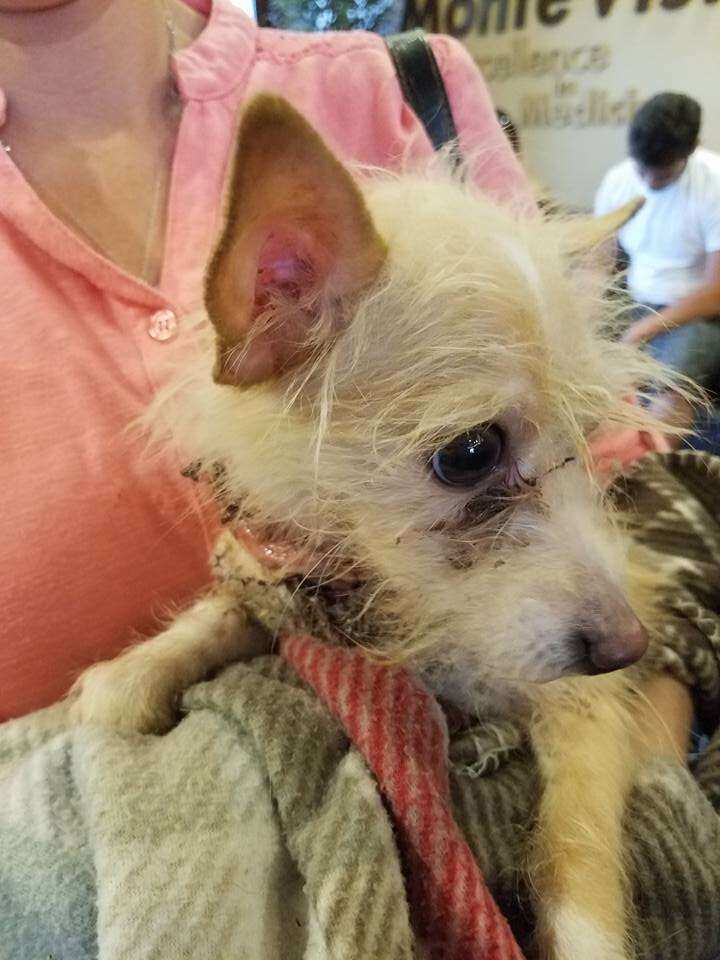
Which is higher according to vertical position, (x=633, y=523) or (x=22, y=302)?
(x=22, y=302)

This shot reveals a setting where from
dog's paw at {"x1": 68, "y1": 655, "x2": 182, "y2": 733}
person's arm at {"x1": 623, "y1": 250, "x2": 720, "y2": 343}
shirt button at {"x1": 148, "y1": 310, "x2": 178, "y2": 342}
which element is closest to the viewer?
dog's paw at {"x1": 68, "y1": 655, "x2": 182, "y2": 733}

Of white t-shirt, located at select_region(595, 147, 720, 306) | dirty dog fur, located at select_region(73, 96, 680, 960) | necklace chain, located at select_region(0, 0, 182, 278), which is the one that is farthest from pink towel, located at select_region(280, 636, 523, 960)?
white t-shirt, located at select_region(595, 147, 720, 306)

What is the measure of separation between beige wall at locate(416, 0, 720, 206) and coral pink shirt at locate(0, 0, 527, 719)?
245 centimetres

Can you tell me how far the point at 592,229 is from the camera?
2.87 feet

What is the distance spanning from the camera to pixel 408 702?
26.7 inches

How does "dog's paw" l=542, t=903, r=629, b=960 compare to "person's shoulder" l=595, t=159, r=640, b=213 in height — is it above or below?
below

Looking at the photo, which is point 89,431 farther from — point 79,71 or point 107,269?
point 79,71

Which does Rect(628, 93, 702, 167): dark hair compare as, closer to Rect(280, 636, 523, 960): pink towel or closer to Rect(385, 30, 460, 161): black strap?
Rect(385, 30, 460, 161): black strap

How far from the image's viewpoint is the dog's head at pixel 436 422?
0.70 meters

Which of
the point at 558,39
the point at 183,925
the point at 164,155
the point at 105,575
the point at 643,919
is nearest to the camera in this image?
the point at 183,925

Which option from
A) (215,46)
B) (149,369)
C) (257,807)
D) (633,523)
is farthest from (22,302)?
(633,523)

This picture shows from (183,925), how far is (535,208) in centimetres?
79

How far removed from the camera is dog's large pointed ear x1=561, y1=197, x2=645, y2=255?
2.77ft

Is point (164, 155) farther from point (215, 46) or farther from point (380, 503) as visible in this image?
point (380, 503)
